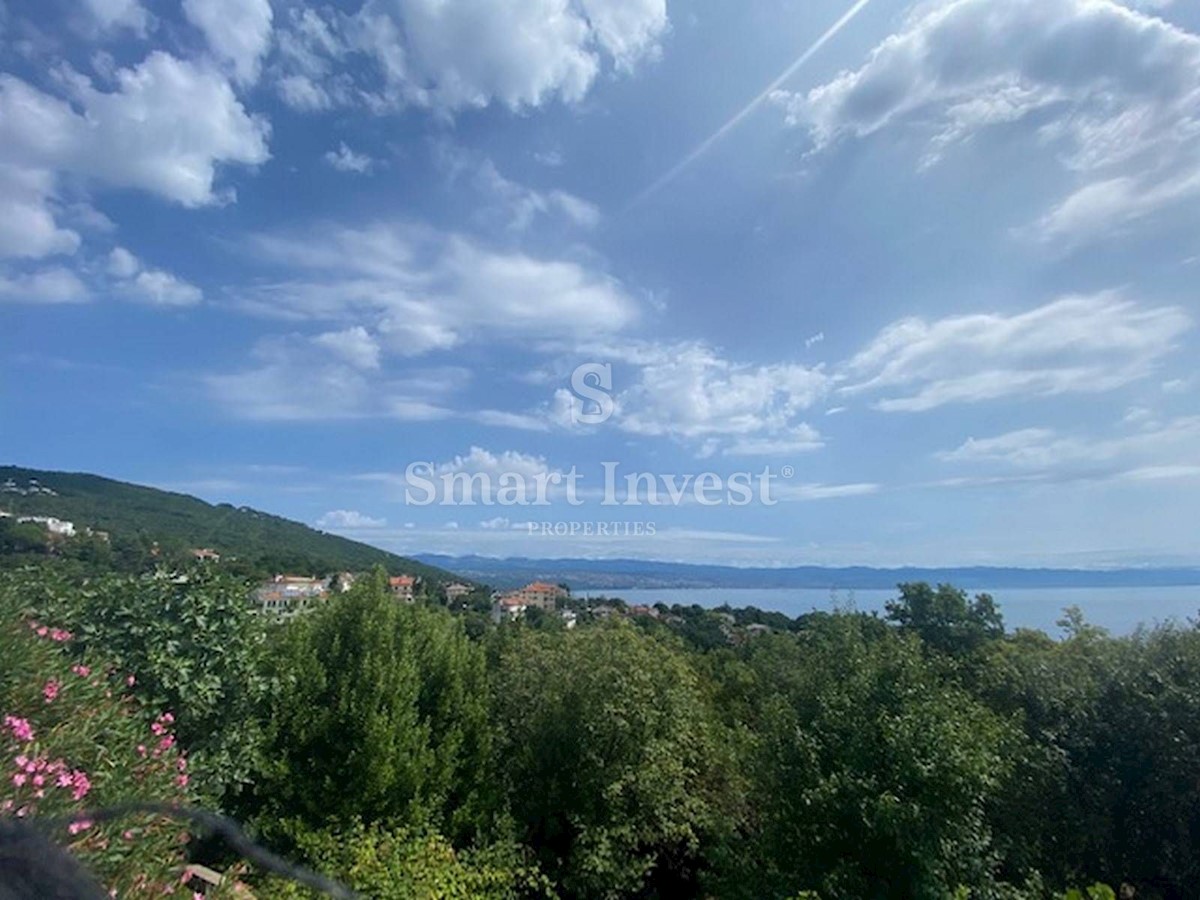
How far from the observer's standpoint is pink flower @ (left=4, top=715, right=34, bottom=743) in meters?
4.28

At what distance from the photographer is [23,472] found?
51.9 metres

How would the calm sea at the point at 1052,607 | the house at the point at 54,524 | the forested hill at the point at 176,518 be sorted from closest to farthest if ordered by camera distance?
1. the calm sea at the point at 1052,607
2. the house at the point at 54,524
3. the forested hill at the point at 176,518

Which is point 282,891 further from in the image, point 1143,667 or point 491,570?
point 491,570

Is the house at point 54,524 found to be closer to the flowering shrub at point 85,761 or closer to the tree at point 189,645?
the tree at point 189,645

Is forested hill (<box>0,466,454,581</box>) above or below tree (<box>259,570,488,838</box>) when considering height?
above

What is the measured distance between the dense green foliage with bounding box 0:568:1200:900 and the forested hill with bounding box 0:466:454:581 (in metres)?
28.1

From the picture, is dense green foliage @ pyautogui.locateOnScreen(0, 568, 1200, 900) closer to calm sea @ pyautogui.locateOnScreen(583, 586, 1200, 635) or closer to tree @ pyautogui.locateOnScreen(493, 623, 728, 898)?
tree @ pyautogui.locateOnScreen(493, 623, 728, 898)

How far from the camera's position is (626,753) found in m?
11.1

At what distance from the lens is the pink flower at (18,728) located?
428 centimetres

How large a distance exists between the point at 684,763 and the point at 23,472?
6034cm

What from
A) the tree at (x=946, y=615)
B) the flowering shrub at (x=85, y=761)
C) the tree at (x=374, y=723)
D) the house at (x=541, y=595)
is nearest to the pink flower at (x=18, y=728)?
the flowering shrub at (x=85, y=761)

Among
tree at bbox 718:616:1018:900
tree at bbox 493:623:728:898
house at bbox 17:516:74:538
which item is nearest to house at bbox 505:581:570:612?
house at bbox 17:516:74:538

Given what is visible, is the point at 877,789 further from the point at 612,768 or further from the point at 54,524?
the point at 54,524

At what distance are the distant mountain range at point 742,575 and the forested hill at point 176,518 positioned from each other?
63.6 feet
